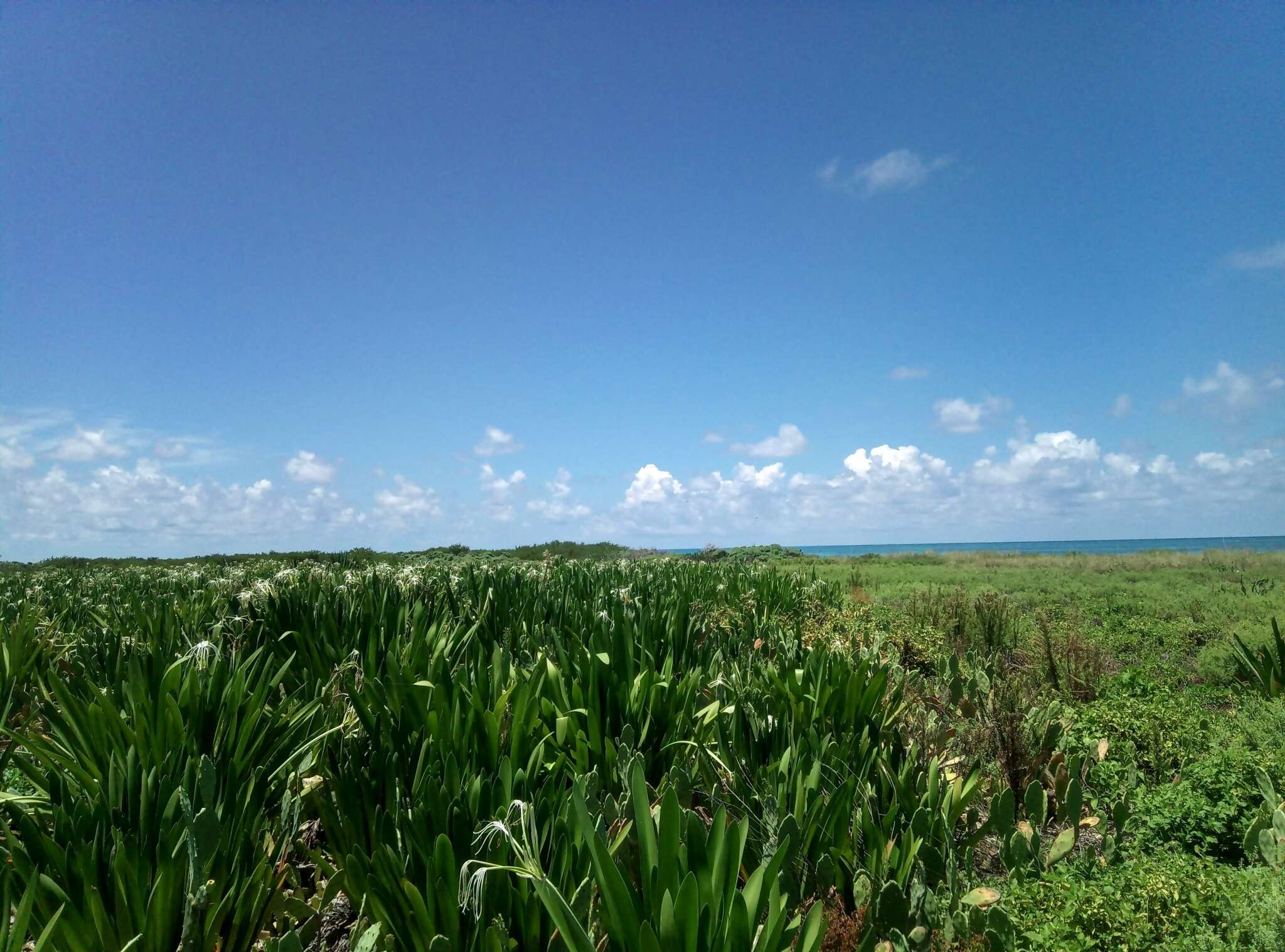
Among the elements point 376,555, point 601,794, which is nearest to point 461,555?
point 376,555

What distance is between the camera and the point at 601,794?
238 cm

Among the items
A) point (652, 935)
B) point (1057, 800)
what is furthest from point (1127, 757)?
point (652, 935)

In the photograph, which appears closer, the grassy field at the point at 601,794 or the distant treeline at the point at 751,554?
the grassy field at the point at 601,794

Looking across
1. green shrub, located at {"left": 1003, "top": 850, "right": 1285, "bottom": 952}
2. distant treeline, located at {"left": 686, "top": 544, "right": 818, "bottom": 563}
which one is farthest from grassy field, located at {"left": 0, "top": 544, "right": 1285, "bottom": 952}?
distant treeline, located at {"left": 686, "top": 544, "right": 818, "bottom": 563}

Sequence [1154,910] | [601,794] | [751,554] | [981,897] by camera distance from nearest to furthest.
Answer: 1. [1154,910]
2. [981,897]
3. [601,794]
4. [751,554]

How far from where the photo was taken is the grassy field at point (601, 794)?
1621 mm

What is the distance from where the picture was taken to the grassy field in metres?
1.62

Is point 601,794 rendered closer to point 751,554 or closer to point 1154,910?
point 1154,910

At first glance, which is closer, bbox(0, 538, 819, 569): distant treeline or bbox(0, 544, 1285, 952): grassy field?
bbox(0, 544, 1285, 952): grassy field

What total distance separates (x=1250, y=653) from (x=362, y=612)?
6104 millimetres

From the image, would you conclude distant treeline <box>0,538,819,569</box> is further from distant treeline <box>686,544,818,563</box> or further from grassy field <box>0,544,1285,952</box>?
grassy field <box>0,544,1285,952</box>

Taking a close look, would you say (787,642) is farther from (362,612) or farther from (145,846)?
(145,846)

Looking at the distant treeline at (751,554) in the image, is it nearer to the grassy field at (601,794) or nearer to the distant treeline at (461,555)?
the distant treeline at (461,555)

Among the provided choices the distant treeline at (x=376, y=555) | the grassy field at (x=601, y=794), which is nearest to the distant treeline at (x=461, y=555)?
the distant treeline at (x=376, y=555)
